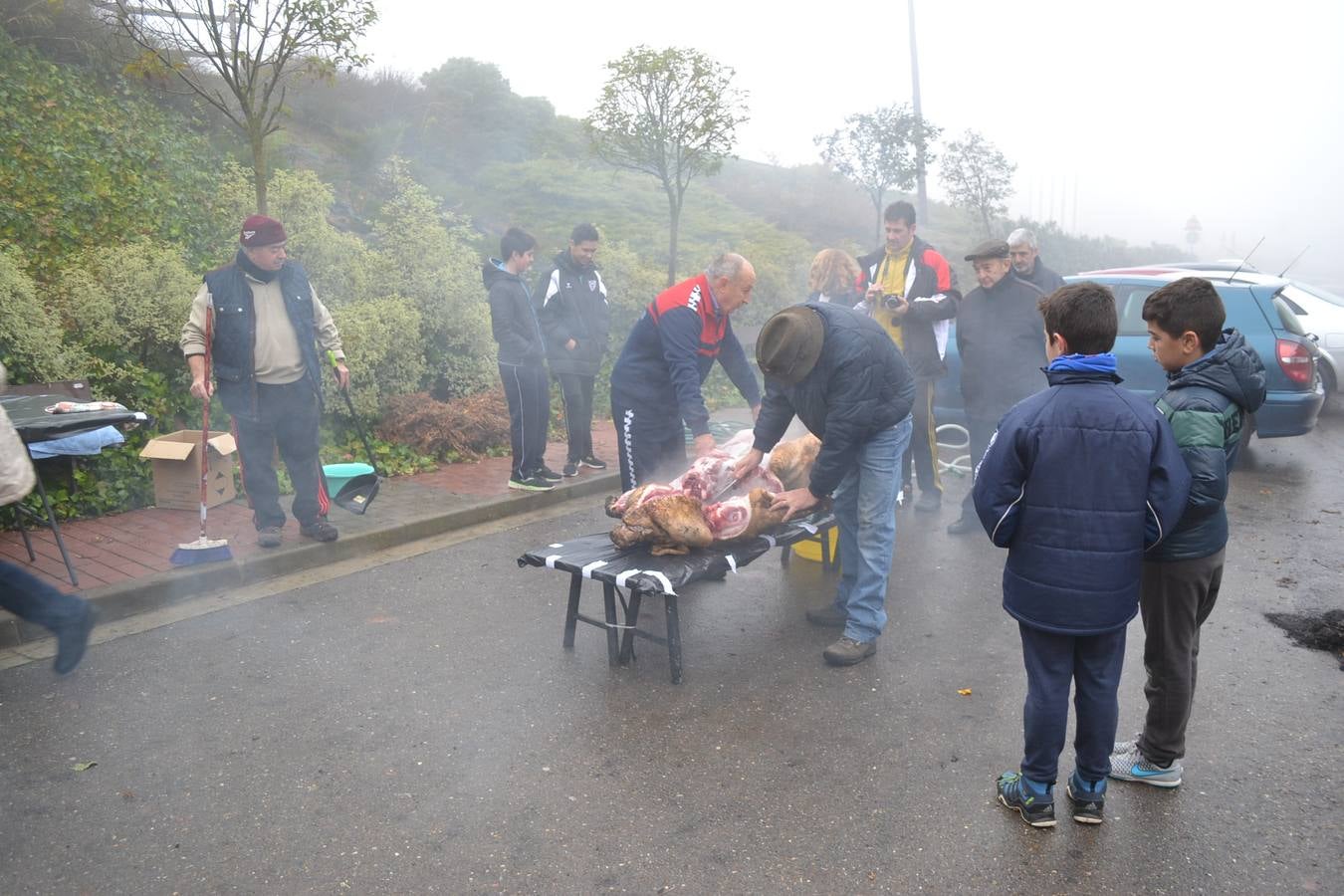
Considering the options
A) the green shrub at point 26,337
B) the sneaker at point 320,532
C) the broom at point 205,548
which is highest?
the green shrub at point 26,337

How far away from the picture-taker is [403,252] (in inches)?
404

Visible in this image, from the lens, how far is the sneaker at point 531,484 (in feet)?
25.2

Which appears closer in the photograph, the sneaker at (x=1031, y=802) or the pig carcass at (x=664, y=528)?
the sneaker at (x=1031, y=802)

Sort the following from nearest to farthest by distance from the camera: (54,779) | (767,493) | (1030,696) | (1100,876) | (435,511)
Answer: (1100,876) < (1030,696) < (54,779) < (767,493) < (435,511)

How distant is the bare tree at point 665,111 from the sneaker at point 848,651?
902 cm

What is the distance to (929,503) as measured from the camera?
733 cm

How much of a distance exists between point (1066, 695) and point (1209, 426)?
3.25ft

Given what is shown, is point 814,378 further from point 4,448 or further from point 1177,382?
point 4,448

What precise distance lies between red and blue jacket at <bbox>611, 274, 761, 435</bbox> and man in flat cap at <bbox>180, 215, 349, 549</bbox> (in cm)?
206

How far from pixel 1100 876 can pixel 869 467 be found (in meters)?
2.14

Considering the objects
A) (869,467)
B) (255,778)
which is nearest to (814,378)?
(869,467)

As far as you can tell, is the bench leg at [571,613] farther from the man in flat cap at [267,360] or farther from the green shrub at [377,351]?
the green shrub at [377,351]

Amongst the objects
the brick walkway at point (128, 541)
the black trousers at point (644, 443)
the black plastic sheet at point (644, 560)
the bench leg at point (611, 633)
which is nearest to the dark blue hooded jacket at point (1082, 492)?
the black plastic sheet at point (644, 560)

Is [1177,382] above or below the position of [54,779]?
above
